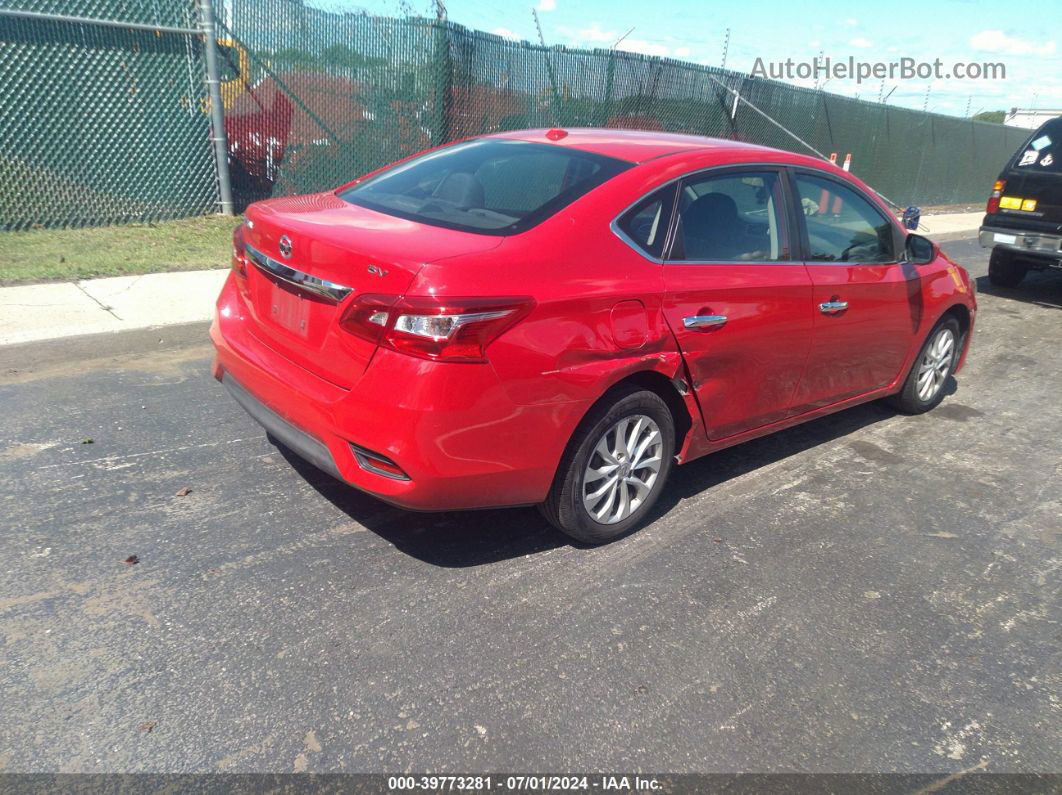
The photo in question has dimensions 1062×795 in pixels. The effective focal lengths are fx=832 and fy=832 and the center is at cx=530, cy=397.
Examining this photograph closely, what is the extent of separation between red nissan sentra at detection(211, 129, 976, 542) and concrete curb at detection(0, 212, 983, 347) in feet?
9.35

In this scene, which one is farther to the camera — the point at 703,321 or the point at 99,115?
the point at 99,115

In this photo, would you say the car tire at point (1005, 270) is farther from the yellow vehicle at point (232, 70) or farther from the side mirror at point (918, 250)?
the yellow vehicle at point (232, 70)

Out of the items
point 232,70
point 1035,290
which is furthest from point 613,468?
point 1035,290

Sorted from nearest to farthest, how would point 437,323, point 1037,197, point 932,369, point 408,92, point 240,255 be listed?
point 437,323, point 240,255, point 932,369, point 1037,197, point 408,92

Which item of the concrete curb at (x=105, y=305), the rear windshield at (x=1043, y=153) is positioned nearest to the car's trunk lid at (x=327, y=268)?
the concrete curb at (x=105, y=305)

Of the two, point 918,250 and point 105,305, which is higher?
point 918,250

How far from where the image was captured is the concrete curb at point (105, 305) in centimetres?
585

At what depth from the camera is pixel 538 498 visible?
325cm

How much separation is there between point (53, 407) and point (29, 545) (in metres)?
1.58

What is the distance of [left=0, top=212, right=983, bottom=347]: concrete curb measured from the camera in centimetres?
585

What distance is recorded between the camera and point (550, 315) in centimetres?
298

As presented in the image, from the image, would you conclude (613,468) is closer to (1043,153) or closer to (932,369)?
(932,369)

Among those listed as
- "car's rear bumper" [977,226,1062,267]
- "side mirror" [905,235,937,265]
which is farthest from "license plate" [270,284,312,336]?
"car's rear bumper" [977,226,1062,267]

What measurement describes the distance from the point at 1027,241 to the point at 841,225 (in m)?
6.11
